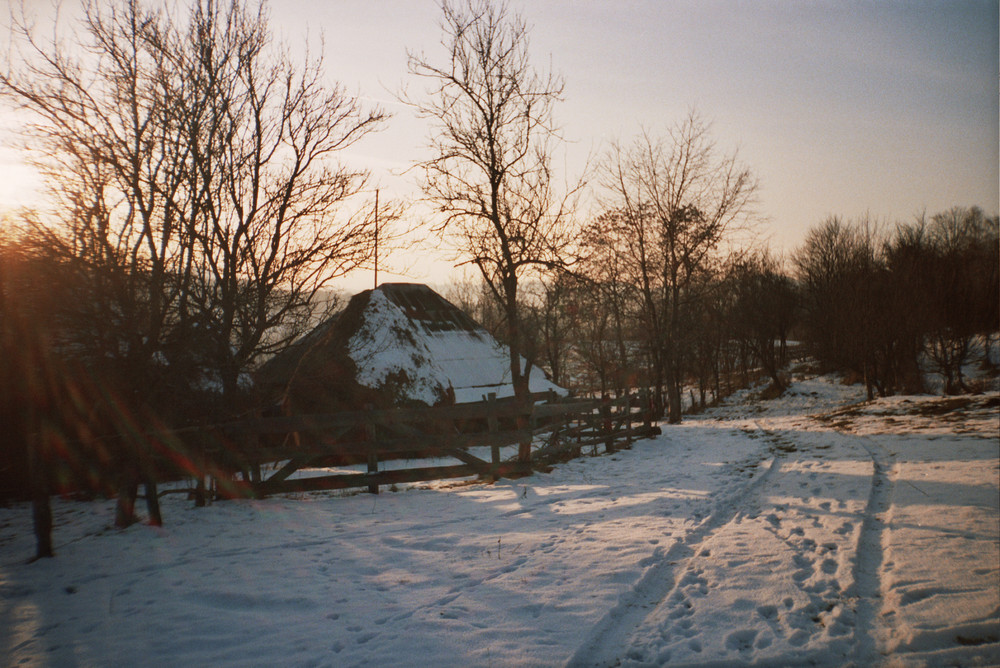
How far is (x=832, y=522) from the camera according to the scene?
→ 20.2 ft

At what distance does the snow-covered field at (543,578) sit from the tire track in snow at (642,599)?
2 centimetres

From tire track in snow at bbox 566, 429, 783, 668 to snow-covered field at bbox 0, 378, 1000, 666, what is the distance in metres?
0.02

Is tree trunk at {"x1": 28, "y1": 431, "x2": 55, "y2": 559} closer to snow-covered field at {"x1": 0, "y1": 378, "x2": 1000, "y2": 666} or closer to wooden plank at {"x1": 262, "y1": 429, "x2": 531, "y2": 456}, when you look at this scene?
snow-covered field at {"x1": 0, "y1": 378, "x2": 1000, "y2": 666}

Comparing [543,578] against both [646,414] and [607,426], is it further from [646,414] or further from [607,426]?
[646,414]

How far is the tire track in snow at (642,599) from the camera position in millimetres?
3627

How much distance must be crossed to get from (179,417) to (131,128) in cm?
529

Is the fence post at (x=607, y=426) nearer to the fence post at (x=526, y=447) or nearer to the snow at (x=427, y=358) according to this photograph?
the fence post at (x=526, y=447)

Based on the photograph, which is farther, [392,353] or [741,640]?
[392,353]

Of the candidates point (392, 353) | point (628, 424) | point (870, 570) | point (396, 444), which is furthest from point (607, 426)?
point (870, 570)

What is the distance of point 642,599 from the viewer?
4.41 meters

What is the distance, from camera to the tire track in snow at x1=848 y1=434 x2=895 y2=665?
3680mm

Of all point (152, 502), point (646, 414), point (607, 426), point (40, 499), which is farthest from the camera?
point (646, 414)

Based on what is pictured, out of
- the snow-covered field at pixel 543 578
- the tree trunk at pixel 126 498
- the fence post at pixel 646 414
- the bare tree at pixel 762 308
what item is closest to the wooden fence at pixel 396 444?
the snow-covered field at pixel 543 578

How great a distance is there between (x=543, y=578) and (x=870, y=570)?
2943 mm
